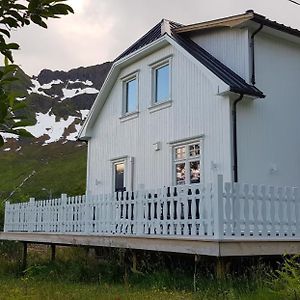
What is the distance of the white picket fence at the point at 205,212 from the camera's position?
858 cm

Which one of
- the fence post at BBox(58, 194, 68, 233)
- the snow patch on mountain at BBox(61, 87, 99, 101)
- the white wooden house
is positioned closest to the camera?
the white wooden house

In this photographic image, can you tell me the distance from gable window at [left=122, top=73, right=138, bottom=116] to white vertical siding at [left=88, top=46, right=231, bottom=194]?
22cm

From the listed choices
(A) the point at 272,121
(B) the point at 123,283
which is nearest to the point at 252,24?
(A) the point at 272,121

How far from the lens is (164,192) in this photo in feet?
32.1

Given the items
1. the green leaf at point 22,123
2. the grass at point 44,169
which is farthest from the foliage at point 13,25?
the grass at point 44,169

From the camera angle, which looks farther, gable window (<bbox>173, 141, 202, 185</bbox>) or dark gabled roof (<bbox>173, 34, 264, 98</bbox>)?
gable window (<bbox>173, 141, 202, 185</bbox>)

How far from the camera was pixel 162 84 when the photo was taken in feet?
50.6

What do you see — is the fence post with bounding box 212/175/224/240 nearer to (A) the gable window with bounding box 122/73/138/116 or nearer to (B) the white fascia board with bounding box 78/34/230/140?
(B) the white fascia board with bounding box 78/34/230/140

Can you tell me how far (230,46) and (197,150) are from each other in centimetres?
292

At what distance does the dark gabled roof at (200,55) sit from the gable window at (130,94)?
0.88 m

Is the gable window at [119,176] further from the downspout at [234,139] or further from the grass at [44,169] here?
the grass at [44,169]

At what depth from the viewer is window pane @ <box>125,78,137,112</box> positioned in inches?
656

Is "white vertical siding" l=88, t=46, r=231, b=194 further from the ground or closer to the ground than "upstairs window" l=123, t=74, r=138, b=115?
closer to the ground

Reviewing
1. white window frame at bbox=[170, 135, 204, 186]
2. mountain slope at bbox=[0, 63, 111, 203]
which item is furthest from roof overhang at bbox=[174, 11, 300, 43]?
mountain slope at bbox=[0, 63, 111, 203]
